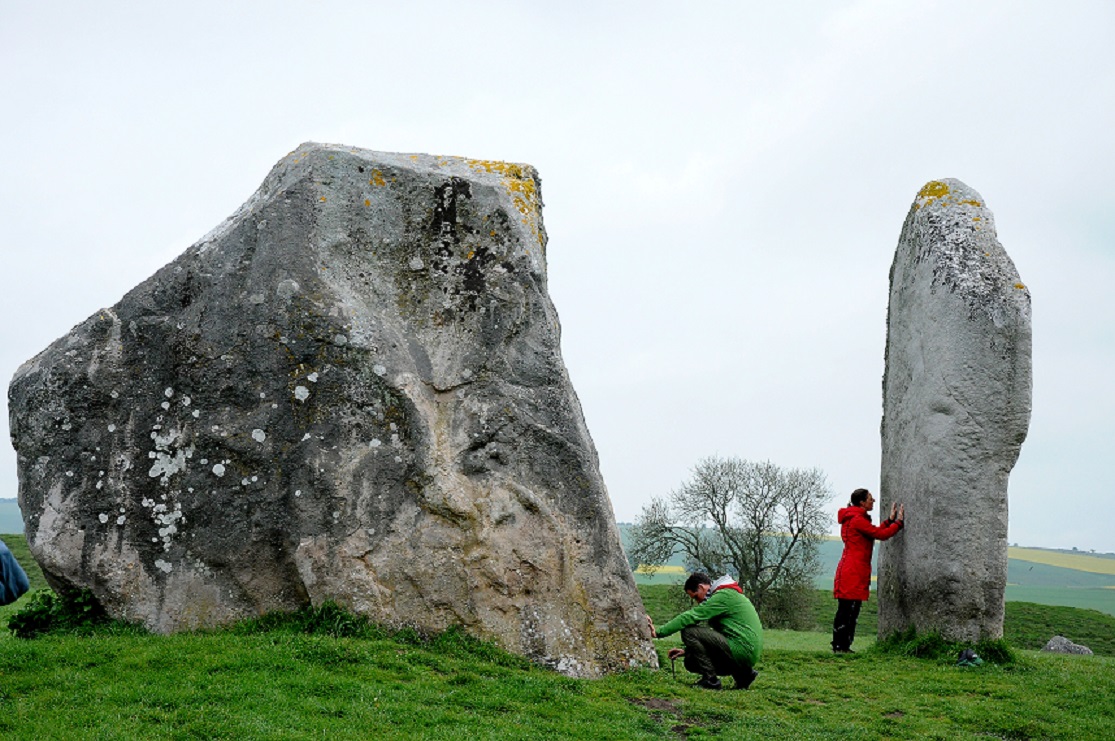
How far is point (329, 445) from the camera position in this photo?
1120cm

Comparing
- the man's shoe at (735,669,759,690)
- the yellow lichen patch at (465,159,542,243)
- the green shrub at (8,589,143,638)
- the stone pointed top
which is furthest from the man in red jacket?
the green shrub at (8,589,143,638)

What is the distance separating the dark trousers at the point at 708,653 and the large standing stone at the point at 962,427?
16.5 feet

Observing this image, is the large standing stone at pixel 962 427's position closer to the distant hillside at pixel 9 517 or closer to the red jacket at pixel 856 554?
the red jacket at pixel 856 554

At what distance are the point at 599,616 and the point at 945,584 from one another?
6.19 meters

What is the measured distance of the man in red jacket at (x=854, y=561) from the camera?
51.4 feet

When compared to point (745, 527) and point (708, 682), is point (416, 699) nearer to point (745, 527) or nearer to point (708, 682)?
point (708, 682)

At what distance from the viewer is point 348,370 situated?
37.4 feet

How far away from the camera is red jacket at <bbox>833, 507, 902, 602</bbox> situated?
15664 millimetres

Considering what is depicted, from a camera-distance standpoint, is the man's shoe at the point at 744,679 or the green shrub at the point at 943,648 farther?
the green shrub at the point at 943,648

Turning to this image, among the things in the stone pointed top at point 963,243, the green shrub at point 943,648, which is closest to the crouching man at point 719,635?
the green shrub at point 943,648

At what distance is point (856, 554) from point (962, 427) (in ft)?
9.66

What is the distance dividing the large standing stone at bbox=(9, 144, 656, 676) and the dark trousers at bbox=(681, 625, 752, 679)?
30.2 inches

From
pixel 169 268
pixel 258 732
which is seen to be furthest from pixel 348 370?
pixel 258 732

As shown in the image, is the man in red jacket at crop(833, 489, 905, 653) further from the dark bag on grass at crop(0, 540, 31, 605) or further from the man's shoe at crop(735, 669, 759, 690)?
the dark bag on grass at crop(0, 540, 31, 605)
